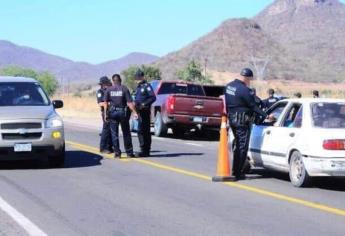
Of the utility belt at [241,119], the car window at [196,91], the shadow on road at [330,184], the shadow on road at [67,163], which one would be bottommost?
the shadow on road at [67,163]

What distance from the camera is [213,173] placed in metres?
13.7

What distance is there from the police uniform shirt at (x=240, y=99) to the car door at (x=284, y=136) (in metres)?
0.38

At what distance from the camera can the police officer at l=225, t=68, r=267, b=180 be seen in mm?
12367

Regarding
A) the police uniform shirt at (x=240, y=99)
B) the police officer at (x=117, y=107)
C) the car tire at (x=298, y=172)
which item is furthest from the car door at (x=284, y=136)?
the police officer at (x=117, y=107)

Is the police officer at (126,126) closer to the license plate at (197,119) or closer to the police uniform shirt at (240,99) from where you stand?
the police uniform shirt at (240,99)

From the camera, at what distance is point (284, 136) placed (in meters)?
12.0

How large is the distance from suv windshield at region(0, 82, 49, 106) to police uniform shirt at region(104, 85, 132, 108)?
1573 mm

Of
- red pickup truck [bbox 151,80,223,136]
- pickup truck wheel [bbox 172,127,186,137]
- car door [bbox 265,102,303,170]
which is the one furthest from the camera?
pickup truck wheel [bbox 172,127,186,137]

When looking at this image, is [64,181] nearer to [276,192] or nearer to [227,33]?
[276,192]

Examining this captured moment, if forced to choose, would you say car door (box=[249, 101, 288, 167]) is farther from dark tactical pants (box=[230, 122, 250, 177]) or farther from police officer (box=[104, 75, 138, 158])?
police officer (box=[104, 75, 138, 158])

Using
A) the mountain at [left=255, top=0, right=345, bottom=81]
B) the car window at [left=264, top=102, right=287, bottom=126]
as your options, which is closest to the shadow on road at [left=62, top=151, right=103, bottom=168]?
the car window at [left=264, top=102, right=287, bottom=126]

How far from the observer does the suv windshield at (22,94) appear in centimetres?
1470

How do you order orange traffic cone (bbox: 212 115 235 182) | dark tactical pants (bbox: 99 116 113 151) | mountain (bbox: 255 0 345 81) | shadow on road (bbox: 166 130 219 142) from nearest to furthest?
orange traffic cone (bbox: 212 115 235 182), dark tactical pants (bbox: 99 116 113 151), shadow on road (bbox: 166 130 219 142), mountain (bbox: 255 0 345 81)

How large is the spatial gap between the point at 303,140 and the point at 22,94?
6.25m
